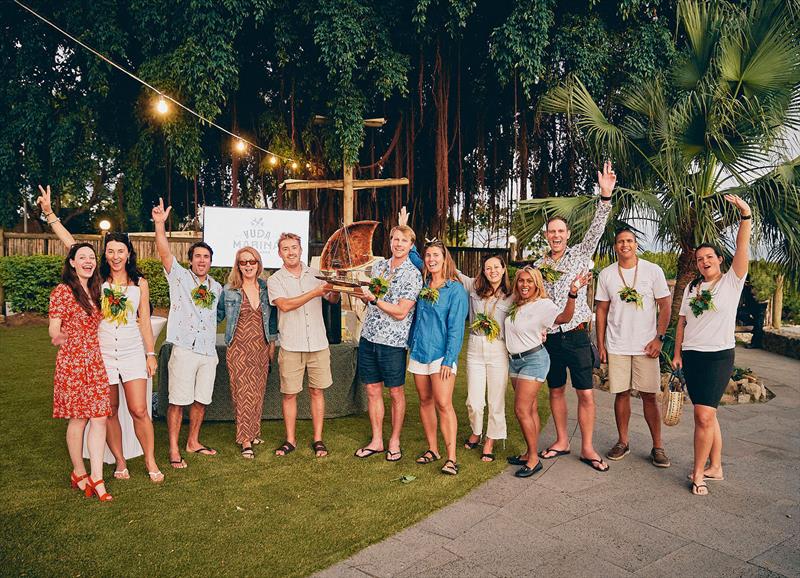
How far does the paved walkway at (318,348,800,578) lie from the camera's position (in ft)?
9.84

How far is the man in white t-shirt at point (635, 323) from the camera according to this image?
4418 mm

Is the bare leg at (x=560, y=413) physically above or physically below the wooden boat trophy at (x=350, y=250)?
below

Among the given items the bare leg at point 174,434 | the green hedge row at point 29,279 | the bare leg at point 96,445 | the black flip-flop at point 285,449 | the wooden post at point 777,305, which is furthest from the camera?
the green hedge row at point 29,279

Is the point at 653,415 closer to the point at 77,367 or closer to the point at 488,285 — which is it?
the point at 488,285

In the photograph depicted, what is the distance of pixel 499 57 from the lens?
962cm

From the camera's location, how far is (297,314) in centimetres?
470

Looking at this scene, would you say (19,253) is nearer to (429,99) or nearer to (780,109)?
(429,99)

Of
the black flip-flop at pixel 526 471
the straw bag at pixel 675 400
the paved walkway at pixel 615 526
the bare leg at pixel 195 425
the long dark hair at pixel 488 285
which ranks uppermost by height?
the long dark hair at pixel 488 285

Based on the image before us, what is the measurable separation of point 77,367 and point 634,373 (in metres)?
3.77

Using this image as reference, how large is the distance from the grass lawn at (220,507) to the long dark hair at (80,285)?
1205mm

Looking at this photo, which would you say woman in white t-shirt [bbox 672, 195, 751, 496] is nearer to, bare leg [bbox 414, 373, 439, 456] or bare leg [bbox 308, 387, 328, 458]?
bare leg [bbox 414, 373, 439, 456]

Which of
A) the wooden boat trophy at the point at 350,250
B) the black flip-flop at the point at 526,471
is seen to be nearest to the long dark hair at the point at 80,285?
the wooden boat trophy at the point at 350,250

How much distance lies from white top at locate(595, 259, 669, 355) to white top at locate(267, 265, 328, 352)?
2.21m

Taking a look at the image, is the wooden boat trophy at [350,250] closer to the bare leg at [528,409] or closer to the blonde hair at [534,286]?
the blonde hair at [534,286]
